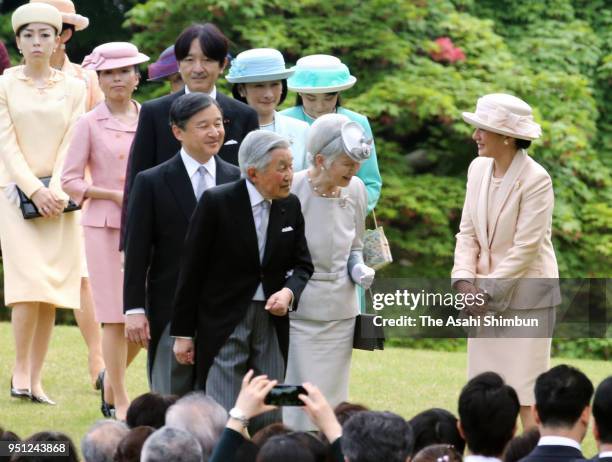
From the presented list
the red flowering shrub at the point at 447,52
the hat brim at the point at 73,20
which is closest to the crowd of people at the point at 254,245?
the hat brim at the point at 73,20

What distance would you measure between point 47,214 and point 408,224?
7.87m

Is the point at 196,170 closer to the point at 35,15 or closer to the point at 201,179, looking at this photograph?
the point at 201,179

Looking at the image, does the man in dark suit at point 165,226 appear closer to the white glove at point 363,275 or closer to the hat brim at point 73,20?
the white glove at point 363,275

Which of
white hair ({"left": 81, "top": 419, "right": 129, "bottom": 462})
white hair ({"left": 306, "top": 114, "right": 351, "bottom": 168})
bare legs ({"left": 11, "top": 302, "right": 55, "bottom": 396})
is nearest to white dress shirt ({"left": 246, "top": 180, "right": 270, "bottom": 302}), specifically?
white hair ({"left": 306, "top": 114, "right": 351, "bottom": 168})

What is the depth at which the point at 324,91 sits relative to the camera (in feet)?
28.9

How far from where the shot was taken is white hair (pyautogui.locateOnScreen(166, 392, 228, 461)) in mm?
5395

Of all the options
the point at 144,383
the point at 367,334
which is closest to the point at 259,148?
the point at 367,334

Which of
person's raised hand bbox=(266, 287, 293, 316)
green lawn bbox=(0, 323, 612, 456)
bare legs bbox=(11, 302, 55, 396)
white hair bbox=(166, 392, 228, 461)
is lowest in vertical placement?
green lawn bbox=(0, 323, 612, 456)

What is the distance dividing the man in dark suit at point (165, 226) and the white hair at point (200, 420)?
1512 millimetres

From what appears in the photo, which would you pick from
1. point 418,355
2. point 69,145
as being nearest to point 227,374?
point 69,145

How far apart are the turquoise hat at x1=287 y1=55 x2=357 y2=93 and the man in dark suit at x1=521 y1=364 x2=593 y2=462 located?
356 centimetres

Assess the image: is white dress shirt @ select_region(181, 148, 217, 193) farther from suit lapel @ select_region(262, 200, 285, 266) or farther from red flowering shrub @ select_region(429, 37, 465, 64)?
red flowering shrub @ select_region(429, 37, 465, 64)

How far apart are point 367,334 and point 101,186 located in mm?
2181

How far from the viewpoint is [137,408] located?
232 inches
